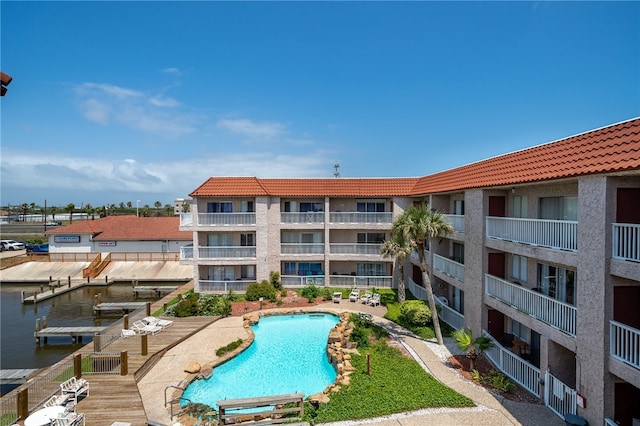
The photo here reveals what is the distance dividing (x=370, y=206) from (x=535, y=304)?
19337 mm

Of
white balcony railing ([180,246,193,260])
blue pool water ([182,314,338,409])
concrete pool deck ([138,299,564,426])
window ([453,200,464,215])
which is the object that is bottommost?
blue pool water ([182,314,338,409])

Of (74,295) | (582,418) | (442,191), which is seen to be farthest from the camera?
(74,295)

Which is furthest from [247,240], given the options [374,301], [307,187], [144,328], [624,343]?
[624,343]

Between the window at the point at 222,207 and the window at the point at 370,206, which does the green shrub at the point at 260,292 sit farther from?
the window at the point at 370,206

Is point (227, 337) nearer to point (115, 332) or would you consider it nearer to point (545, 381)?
point (115, 332)

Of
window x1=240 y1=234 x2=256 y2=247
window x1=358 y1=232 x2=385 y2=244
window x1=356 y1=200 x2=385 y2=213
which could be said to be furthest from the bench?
window x1=356 y1=200 x2=385 y2=213

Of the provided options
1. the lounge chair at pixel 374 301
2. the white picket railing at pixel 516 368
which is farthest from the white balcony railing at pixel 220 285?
the white picket railing at pixel 516 368

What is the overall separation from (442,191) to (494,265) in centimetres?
650

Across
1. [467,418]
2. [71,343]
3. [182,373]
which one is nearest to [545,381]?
[467,418]

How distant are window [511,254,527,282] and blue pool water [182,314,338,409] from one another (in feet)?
33.8

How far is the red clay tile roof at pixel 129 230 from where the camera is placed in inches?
1718

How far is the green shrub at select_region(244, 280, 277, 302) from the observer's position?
27.6 meters

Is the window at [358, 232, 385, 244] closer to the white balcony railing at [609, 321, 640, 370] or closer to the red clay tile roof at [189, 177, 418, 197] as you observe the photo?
the red clay tile roof at [189, 177, 418, 197]

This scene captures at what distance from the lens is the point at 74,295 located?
1346 inches
